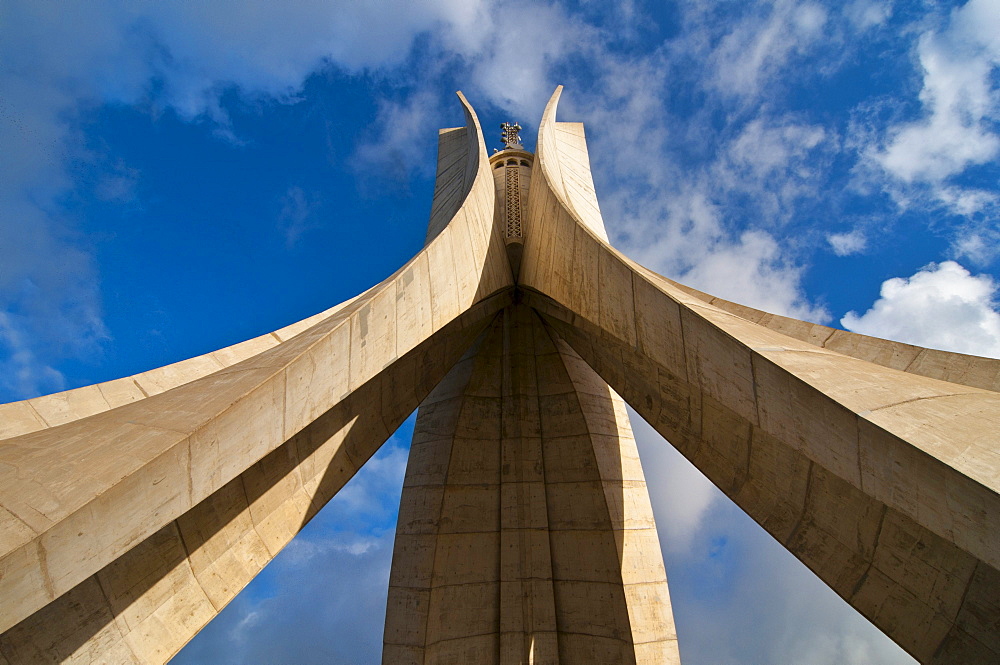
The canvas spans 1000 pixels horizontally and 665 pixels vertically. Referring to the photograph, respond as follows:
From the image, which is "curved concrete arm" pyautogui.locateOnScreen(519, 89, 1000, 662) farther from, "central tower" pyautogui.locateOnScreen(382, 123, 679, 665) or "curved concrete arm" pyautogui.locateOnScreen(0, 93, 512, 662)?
"central tower" pyautogui.locateOnScreen(382, 123, 679, 665)

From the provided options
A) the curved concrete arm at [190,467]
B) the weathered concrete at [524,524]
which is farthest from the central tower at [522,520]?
the curved concrete arm at [190,467]

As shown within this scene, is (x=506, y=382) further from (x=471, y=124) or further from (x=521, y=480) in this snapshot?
(x=471, y=124)

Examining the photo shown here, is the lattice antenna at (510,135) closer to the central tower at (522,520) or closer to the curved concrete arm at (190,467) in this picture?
the central tower at (522,520)

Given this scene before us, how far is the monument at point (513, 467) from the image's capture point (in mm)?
2428

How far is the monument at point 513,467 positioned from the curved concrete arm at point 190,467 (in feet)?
0.05

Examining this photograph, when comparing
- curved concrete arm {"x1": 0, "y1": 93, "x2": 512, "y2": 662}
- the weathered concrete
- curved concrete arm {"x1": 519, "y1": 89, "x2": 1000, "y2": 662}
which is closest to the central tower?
the weathered concrete

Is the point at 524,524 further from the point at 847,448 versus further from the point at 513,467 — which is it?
the point at 847,448

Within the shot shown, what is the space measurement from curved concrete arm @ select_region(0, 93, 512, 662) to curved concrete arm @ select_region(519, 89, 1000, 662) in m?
2.51

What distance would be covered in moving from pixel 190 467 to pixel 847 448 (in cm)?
378

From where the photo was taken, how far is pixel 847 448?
2631 mm

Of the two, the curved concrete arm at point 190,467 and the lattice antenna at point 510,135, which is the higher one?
the lattice antenna at point 510,135

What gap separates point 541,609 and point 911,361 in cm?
637

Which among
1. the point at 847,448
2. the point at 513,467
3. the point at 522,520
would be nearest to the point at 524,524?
the point at 522,520

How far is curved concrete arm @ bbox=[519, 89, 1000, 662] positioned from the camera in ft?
7.46
